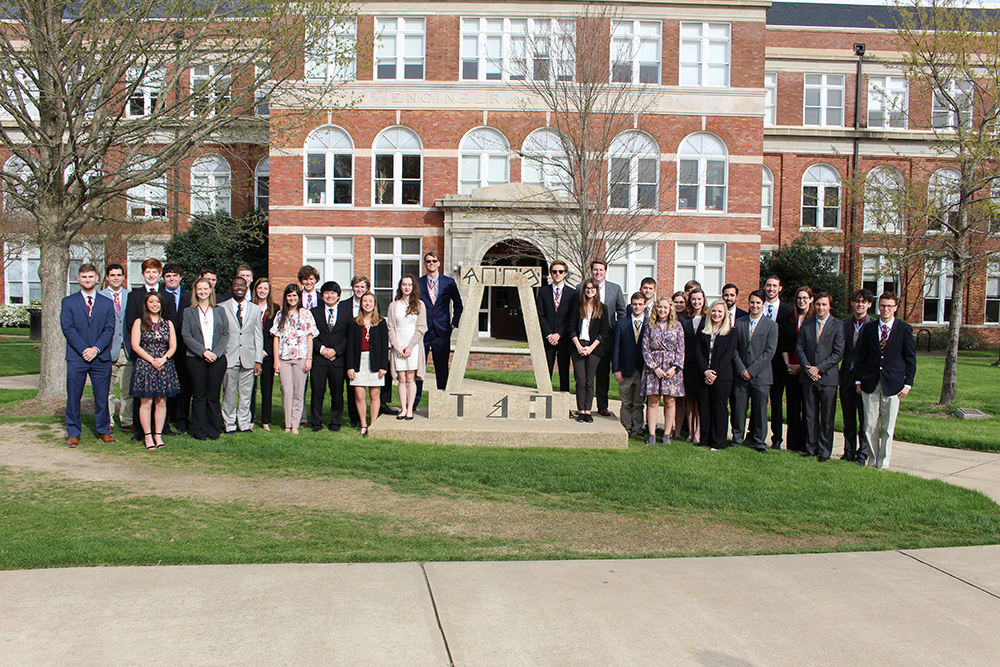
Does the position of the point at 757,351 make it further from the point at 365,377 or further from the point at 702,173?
the point at 702,173

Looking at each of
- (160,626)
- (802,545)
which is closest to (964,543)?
(802,545)

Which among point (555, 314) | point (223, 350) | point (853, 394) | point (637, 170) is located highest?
point (637, 170)

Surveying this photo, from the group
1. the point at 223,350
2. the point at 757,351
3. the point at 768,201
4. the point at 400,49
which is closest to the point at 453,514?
the point at 223,350

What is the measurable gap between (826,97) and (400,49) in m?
18.5

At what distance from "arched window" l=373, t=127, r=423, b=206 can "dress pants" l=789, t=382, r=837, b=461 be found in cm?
1893

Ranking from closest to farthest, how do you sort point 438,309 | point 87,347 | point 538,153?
point 87,347 → point 438,309 → point 538,153

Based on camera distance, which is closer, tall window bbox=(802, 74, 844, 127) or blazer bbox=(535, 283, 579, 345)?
blazer bbox=(535, 283, 579, 345)

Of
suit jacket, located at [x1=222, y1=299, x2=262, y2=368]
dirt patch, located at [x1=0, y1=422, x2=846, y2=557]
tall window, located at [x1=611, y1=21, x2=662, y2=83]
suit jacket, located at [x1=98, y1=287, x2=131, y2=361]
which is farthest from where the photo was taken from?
tall window, located at [x1=611, y1=21, x2=662, y2=83]

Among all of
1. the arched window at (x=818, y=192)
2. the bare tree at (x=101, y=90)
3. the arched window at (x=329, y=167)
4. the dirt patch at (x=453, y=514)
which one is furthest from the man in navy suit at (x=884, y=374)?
the arched window at (x=818, y=192)

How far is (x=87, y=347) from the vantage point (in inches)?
344

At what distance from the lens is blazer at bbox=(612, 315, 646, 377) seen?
9641mm

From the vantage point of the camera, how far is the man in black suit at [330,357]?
31.3ft

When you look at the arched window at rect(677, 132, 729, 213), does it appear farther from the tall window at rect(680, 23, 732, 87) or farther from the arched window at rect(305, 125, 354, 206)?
the arched window at rect(305, 125, 354, 206)

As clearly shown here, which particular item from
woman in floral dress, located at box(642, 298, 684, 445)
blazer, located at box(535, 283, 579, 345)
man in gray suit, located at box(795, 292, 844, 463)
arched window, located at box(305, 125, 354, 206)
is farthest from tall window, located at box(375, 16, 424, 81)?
man in gray suit, located at box(795, 292, 844, 463)
